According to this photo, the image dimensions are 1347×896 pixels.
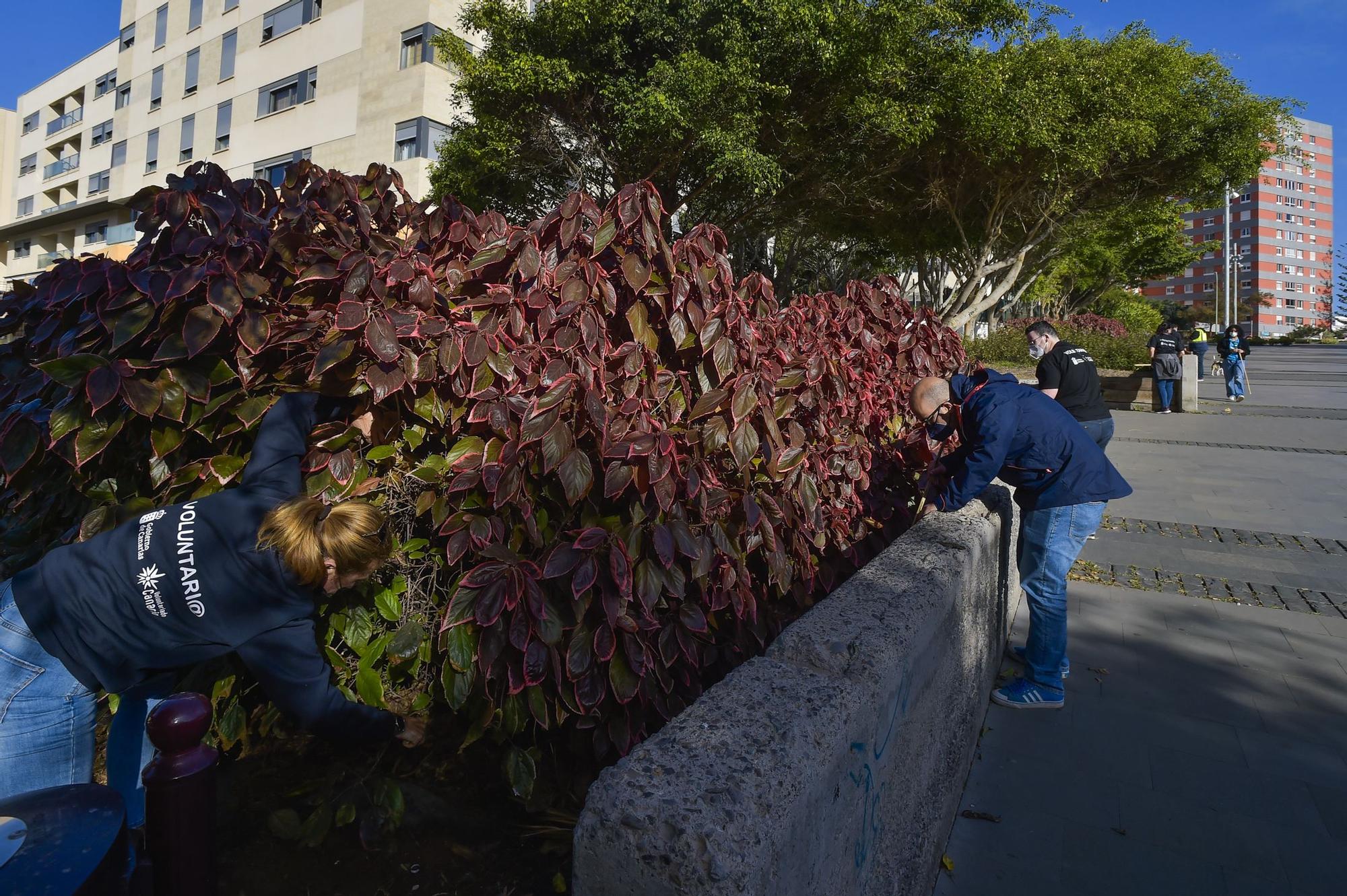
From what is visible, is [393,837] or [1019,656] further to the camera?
[1019,656]

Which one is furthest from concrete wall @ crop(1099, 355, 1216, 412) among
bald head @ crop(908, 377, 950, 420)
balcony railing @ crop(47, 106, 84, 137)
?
balcony railing @ crop(47, 106, 84, 137)

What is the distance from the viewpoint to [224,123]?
3228 cm

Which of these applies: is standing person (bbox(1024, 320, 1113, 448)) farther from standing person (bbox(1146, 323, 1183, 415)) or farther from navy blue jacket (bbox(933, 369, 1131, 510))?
standing person (bbox(1146, 323, 1183, 415))

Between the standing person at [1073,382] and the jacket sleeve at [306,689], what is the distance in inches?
251

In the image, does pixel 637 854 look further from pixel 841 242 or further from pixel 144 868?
pixel 841 242

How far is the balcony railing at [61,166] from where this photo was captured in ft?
145

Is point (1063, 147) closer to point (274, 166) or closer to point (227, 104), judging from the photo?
point (274, 166)

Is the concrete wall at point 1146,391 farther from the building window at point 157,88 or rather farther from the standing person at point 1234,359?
the building window at point 157,88

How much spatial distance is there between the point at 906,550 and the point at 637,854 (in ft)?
6.12

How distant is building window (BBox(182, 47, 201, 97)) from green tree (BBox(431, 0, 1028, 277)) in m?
22.3

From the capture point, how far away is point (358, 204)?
2.66m

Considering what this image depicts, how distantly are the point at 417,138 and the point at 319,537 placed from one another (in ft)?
87.5

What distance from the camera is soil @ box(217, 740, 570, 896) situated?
2049mm

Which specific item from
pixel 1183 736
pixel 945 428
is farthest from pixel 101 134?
pixel 1183 736
